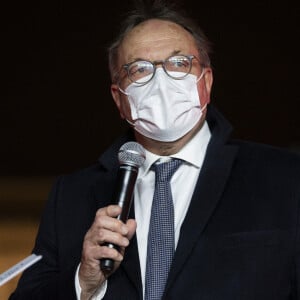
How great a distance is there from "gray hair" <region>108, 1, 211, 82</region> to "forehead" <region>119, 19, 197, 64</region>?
2 cm

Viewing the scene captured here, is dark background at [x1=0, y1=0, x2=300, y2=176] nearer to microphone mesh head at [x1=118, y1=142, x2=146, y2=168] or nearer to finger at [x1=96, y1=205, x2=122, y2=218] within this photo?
microphone mesh head at [x1=118, y1=142, x2=146, y2=168]

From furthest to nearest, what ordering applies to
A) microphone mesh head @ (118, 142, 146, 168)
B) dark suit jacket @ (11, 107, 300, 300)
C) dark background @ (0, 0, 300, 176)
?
dark background @ (0, 0, 300, 176) < dark suit jacket @ (11, 107, 300, 300) < microphone mesh head @ (118, 142, 146, 168)

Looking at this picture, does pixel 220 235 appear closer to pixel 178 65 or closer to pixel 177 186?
pixel 177 186

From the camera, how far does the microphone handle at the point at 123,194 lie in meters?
1.85

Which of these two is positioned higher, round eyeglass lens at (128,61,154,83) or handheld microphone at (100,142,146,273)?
round eyeglass lens at (128,61,154,83)

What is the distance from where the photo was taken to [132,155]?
1.97 m

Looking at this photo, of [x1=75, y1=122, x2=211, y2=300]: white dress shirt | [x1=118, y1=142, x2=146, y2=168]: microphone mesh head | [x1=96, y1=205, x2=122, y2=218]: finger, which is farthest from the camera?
[x1=75, y1=122, x2=211, y2=300]: white dress shirt

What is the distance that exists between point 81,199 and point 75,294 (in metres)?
0.34

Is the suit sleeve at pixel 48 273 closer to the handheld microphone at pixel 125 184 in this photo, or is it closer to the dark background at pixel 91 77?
the handheld microphone at pixel 125 184

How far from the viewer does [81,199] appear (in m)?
2.38

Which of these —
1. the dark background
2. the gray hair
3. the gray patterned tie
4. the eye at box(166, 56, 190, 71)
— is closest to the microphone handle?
the gray patterned tie

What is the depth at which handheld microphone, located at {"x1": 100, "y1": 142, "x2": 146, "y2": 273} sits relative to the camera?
186cm

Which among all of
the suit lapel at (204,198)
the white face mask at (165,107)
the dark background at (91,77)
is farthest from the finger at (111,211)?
the dark background at (91,77)

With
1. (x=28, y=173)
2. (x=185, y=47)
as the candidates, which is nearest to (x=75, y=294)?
(x=185, y=47)
